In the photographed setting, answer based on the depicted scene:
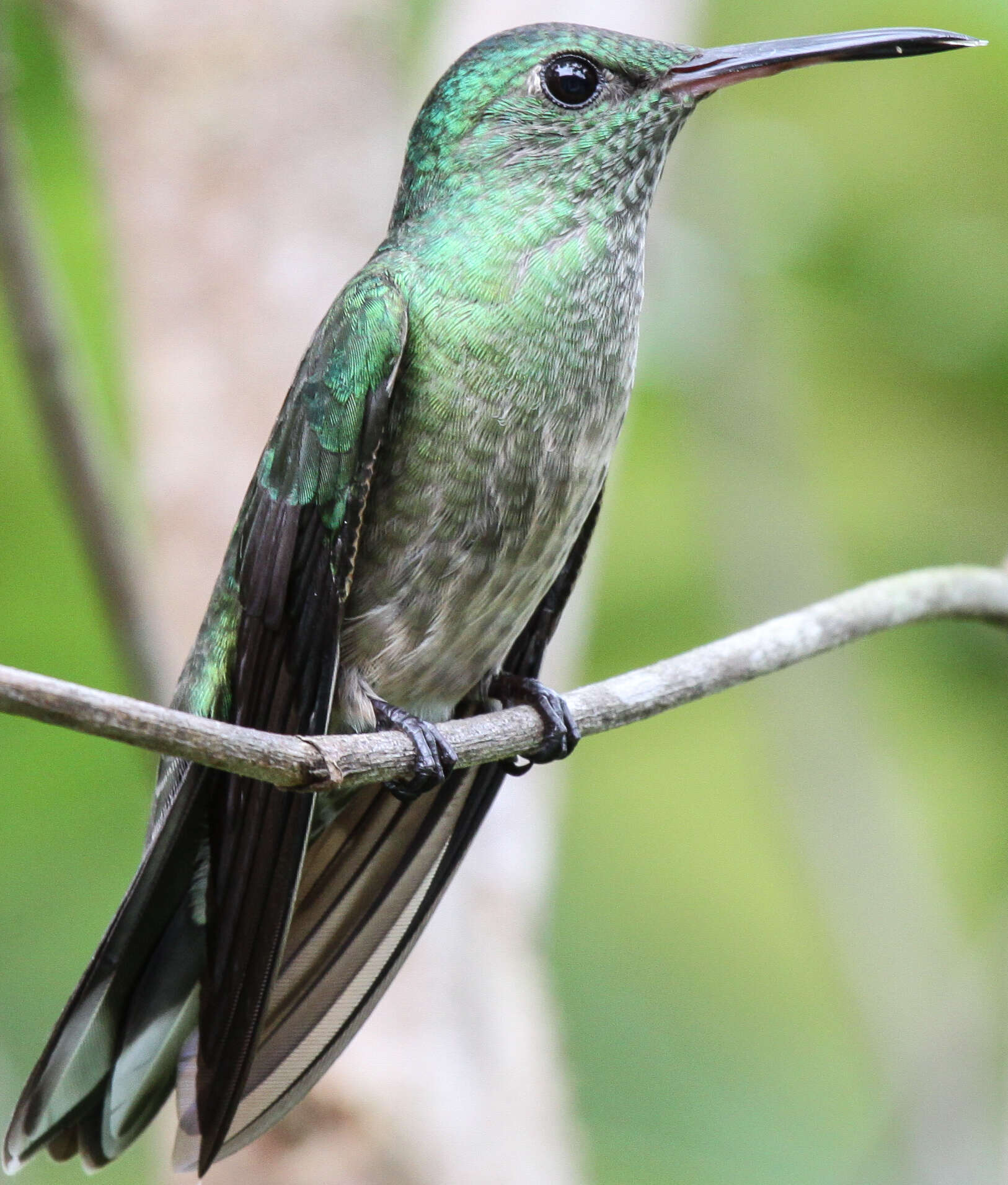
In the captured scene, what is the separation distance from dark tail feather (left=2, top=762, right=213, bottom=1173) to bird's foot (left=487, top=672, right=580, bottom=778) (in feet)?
2.14

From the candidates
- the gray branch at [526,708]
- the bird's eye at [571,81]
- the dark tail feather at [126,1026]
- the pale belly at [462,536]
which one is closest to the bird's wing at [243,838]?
the dark tail feather at [126,1026]

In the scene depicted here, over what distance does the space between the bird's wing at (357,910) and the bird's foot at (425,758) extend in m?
0.30

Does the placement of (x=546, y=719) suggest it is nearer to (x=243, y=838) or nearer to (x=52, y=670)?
(x=243, y=838)

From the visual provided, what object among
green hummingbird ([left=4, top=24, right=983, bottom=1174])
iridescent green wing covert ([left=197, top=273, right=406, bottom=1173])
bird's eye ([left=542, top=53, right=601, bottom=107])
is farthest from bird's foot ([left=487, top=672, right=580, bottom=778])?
bird's eye ([left=542, top=53, right=601, bottom=107])

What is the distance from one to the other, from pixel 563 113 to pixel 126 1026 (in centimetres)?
200

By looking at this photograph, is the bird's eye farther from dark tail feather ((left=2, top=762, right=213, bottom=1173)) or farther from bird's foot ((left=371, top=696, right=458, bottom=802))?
dark tail feather ((left=2, top=762, right=213, bottom=1173))

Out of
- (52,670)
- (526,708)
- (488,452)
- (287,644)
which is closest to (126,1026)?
(287,644)

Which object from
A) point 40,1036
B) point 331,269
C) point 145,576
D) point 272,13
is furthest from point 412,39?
point 40,1036

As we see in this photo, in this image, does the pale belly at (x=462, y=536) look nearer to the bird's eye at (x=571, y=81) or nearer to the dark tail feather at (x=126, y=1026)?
the dark tail feather at (x=126, y=1026)

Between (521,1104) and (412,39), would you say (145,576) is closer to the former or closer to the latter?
(521,1104)

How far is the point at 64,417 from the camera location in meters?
3.28

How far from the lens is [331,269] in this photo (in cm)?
448

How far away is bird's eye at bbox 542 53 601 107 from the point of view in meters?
3.03

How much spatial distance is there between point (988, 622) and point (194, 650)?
1.69 meters
